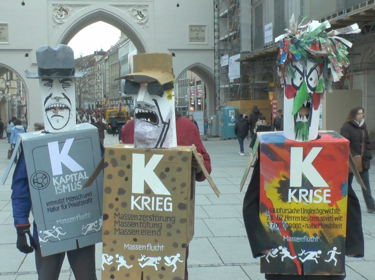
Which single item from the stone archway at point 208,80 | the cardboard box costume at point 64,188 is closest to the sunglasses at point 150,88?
the cardboard box costume at point 64,188

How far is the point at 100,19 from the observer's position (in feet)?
104

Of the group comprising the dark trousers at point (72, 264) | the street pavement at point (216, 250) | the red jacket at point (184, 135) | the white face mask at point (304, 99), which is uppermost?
the white face mask at point (304, 99)

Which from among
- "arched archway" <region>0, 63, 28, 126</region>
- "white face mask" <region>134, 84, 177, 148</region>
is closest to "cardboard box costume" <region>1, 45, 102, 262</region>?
"white face mask" <region>134, 84, 177, 148</region>

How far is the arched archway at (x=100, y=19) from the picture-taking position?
30.2m

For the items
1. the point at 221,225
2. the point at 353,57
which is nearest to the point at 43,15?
the point at 353,57

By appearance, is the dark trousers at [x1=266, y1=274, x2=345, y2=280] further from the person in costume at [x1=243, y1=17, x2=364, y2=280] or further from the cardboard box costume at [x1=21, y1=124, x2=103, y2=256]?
the cardboard box costume at [x1=21, y1=124, x2=103, y2=256]

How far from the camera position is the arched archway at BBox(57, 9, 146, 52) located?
3020 centimetres

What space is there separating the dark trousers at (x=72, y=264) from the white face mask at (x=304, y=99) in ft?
5.59

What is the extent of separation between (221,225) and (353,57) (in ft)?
45.7

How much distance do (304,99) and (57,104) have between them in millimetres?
1742

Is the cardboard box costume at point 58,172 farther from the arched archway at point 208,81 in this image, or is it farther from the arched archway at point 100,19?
the arched archway at point 208,81

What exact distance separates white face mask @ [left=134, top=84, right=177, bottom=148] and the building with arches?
2686 centimetres

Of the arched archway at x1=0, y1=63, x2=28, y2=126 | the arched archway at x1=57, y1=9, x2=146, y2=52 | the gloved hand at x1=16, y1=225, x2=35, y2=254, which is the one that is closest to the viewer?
the gloved hand at x1=16, y1=225, x2=35, y2=254

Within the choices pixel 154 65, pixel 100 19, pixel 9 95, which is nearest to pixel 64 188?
pixel 154 65
